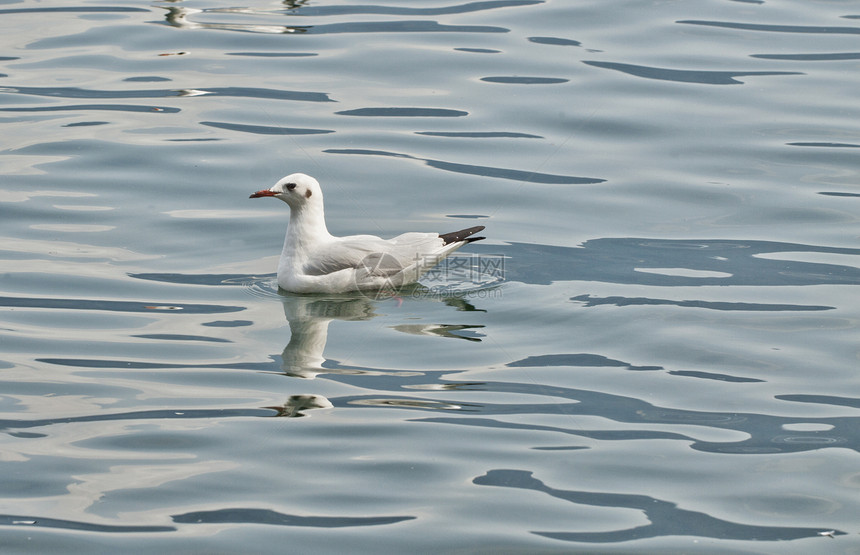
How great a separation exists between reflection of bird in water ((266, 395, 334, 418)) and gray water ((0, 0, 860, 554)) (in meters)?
0.04

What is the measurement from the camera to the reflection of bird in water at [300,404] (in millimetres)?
7926

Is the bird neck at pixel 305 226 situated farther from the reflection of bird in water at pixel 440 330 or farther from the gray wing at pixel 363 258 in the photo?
the reflection of bird in water at pixel 440 330

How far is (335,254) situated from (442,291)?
1.06 m

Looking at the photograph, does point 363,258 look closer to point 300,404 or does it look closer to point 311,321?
point 311,321

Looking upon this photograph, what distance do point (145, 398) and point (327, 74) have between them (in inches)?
368

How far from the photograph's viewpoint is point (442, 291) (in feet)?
34.7

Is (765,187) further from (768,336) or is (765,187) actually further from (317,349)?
(317,349)

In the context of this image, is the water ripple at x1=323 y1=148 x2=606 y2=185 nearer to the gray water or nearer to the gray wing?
the gray water

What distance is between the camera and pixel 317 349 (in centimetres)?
916

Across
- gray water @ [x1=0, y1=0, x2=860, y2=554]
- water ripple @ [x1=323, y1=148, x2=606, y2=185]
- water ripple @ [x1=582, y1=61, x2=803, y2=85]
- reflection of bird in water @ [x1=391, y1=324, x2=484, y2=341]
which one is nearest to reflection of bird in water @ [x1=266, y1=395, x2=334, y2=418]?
gray water @ [x1=0, y1=0, x2=860, y2=554]

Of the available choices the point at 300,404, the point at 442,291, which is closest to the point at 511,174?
the point at 442,291

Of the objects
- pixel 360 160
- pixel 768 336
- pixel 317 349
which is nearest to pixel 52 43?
pixel 360 160

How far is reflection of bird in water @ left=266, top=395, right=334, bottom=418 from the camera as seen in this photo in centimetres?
793

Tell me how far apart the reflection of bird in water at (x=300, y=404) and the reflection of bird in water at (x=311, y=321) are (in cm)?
41
